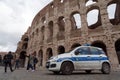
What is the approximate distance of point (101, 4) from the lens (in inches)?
824

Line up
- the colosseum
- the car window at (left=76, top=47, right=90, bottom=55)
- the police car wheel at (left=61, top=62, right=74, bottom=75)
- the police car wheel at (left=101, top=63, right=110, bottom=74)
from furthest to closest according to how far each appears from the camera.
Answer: the colosseum < the police car wheel at (left=101, top=63, right=110, bottom=74) < the car window at (left=76, top=47, right=90, bottom=55) < the police car wheel at (left=61, top=62, right=74, bottom=75)

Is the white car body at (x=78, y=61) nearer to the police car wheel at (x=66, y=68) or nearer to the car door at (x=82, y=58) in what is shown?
the car door at (x=82, y=58)

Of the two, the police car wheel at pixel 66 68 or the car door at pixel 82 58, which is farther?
the car door at pixel 82 58

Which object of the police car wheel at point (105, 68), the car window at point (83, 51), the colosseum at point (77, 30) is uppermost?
the colosseum at point (77, 30)

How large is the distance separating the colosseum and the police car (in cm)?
879

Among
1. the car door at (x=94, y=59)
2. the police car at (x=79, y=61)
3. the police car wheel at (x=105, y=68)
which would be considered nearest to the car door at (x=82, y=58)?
the police car at (x=79, y=61)

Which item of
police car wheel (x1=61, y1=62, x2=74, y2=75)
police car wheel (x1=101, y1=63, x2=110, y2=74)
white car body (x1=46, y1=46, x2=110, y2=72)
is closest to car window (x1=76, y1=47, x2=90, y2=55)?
white car body (x1=46, y1=46, x2=110, y2=72)

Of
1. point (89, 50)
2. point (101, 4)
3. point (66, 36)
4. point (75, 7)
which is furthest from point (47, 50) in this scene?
point (89, 50)

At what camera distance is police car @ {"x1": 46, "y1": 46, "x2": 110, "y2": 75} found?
29.2 feet

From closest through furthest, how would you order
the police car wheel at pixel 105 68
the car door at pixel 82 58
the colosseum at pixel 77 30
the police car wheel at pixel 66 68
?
the police car wheel at pixel 66 68 → the car door at pixel 82 58 → the police car wheel at pixel 105 68 → the colosseum at pixel 77 30

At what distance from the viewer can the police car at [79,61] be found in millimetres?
8906

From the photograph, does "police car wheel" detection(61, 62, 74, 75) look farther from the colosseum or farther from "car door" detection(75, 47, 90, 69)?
the colosseum

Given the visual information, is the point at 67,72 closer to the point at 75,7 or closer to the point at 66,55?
the point at 66,55

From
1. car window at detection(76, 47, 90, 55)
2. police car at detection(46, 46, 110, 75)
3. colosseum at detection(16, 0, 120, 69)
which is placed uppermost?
colosseum at detection(16, 0, 120, 69)
